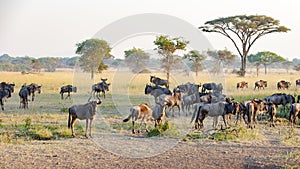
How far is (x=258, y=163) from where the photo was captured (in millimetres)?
9156

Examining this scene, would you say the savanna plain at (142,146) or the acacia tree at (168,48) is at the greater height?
the acacia tree at (168,48)

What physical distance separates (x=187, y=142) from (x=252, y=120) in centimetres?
491

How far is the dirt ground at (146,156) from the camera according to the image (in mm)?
9016

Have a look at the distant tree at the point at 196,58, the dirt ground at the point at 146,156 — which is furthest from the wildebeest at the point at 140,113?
the distant tree at the point at 196,58

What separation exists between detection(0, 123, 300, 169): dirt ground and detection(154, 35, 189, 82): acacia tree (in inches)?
564

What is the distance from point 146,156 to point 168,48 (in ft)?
69.3

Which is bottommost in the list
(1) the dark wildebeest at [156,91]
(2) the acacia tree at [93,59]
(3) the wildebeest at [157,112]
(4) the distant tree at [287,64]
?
(3) the wildebeest at [157,112]

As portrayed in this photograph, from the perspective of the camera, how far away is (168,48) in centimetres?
3036

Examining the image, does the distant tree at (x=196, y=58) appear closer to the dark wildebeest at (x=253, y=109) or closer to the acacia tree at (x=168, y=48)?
the acacia tree at (x=168, y=48)

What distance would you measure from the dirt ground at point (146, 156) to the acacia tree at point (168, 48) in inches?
564

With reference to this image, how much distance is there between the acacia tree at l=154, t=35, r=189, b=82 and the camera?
86.7 feet

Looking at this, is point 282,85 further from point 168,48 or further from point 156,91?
point 156,91

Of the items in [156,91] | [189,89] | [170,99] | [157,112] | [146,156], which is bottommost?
[146,156]

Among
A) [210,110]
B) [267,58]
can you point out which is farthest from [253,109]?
[267,58]
